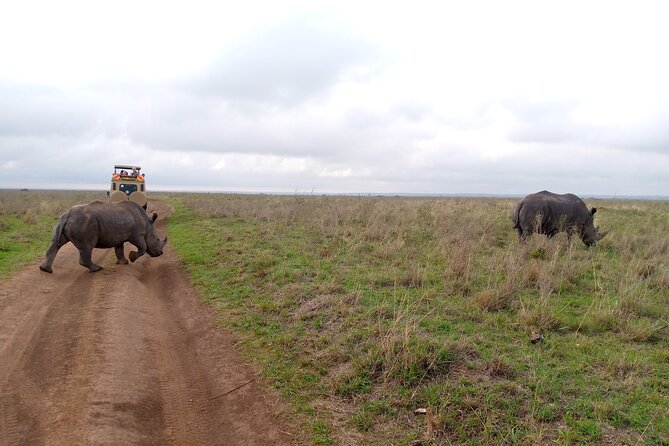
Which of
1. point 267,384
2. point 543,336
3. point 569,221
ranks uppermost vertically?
point 569,221

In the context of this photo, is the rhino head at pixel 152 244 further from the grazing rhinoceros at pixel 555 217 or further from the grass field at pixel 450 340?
the grazing rhinoceros at pixel 555 217

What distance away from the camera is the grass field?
169 inches

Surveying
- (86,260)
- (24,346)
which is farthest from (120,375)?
(86,260)

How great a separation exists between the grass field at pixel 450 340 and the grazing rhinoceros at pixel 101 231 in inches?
50.0

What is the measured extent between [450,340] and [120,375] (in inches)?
153

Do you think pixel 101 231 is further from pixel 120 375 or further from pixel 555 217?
pixel 555 217

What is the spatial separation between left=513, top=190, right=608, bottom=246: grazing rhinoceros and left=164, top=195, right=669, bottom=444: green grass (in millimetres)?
2145

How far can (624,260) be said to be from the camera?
1138 cm

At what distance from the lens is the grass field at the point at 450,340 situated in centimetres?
429

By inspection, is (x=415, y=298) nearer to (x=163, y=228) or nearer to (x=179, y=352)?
(x=179, y=352)

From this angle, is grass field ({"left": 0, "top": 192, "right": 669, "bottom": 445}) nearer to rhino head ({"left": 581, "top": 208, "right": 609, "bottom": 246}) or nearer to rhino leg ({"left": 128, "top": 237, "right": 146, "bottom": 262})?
rhino leg ({"left": 128, "top": 237, "right": 146, "bottom": 262})

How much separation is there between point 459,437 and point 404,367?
1.07 meters

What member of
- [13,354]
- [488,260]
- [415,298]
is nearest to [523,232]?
[488,260]

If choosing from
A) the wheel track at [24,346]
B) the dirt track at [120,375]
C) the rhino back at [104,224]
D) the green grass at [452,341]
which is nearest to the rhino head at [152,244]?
the rhino back at [104,224]
